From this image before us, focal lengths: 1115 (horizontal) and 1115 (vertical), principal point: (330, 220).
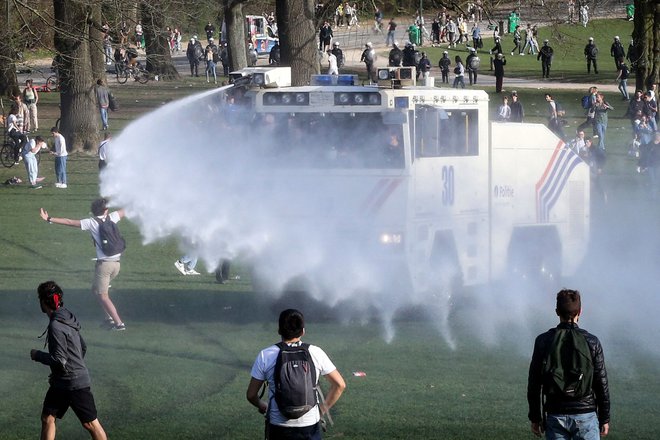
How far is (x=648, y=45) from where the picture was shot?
39.6 m

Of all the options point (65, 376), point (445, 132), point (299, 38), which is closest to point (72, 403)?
point (65, 376)

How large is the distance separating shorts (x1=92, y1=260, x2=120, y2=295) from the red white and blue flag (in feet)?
20.5

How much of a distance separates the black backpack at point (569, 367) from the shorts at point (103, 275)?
795cm

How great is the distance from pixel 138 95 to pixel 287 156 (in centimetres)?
3588

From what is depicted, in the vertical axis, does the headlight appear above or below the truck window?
below

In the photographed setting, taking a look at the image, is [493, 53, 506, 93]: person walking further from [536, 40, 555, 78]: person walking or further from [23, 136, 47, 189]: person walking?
[23, 136, 47, 189]: person walking

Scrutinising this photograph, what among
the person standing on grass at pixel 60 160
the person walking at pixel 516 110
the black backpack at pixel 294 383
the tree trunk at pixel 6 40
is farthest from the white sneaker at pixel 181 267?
the person walking at pixel 516 110

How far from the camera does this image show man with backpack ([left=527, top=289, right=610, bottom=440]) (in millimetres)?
7137

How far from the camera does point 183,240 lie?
15.6 m

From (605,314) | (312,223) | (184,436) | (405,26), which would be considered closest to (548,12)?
(605,314)

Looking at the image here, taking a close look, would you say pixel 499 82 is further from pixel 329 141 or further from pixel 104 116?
pixel 329 141

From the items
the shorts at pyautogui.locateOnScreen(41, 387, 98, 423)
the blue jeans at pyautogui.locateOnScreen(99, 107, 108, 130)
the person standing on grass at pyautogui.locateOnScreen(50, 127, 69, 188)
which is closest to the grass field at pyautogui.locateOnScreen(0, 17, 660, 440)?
the shorts at pyautogui.locateOnScreen(41, 387, 98, 423)

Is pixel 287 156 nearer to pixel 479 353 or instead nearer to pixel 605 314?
pixel 479 353

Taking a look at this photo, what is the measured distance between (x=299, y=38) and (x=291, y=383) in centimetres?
1946
